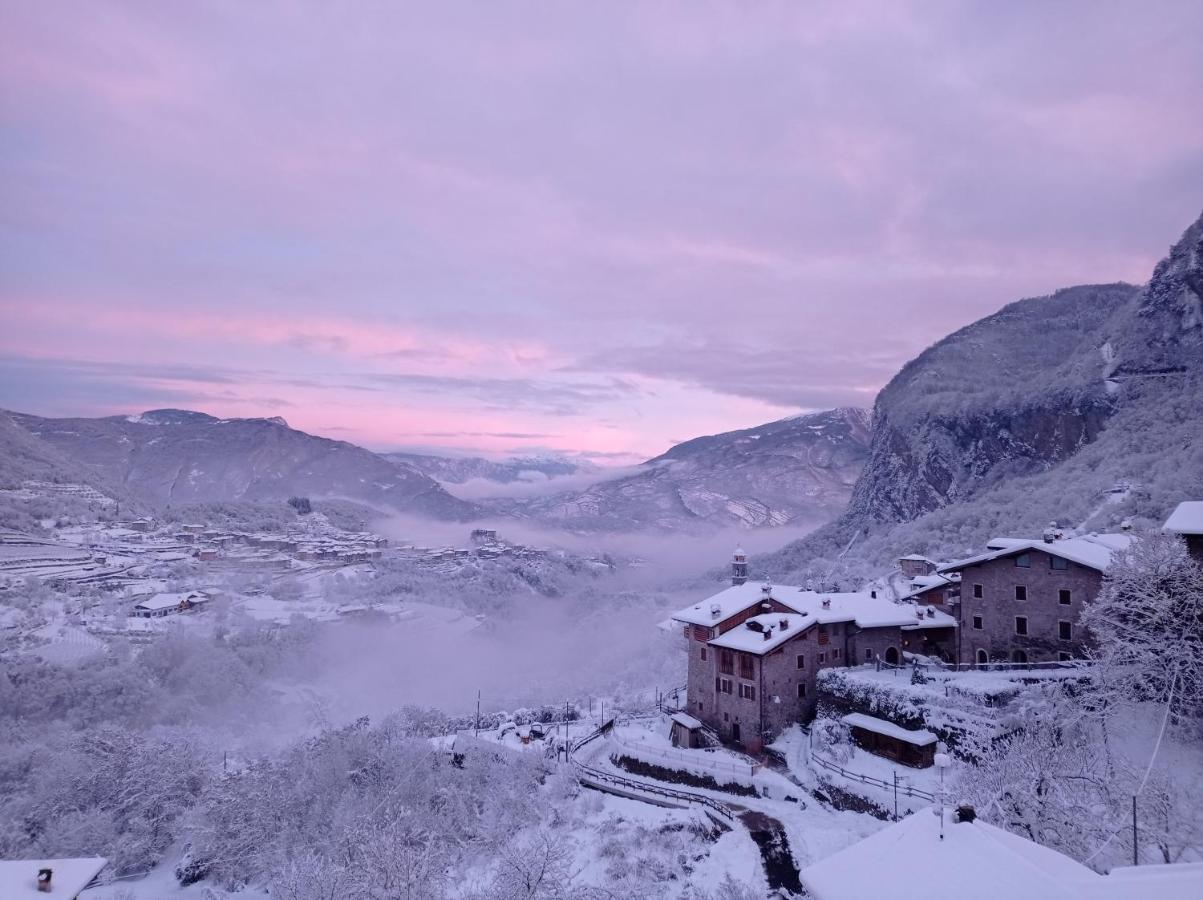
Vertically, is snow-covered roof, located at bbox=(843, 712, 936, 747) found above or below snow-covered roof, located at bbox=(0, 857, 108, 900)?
below

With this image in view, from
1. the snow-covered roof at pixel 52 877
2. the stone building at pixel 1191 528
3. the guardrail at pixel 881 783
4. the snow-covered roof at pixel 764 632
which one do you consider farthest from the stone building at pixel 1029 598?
the snow-covered roof at pixel 52 877

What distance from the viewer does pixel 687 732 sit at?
4119 centimetres

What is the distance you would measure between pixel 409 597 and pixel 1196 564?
105m

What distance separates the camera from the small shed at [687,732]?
134 feet

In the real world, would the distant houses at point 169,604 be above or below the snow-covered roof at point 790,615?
below

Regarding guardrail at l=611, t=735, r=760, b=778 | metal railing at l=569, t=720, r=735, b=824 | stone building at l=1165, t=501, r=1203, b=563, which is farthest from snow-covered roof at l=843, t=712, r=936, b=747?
stone building at l=1165, t=501, r=1203, b=563

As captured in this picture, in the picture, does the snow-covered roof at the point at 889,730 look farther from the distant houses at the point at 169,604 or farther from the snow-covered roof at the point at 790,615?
the distant houses at the point at 169,604

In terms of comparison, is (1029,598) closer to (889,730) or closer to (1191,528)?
(889,730)

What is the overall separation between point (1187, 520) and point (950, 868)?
21.9 m

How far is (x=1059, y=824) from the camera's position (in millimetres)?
18344

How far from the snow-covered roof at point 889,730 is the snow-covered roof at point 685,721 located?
32.4 ft

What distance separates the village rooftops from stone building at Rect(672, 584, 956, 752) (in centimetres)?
2648

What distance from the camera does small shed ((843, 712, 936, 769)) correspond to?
3144cm

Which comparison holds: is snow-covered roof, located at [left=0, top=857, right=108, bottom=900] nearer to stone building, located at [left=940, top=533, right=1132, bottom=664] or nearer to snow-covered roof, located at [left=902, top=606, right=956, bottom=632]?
stone building, located at [left=940, top=533, right=1132, bottom=664]
